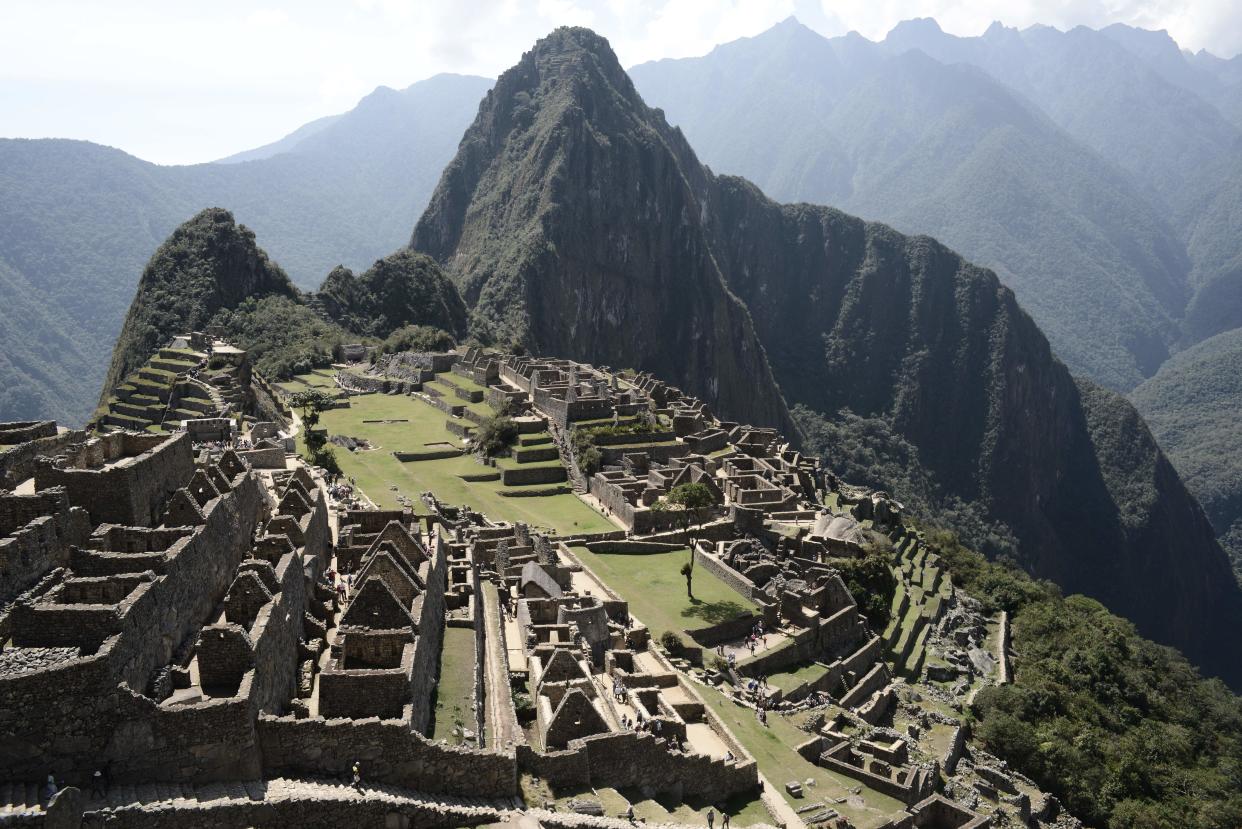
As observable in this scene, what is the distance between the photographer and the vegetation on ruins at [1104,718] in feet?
117

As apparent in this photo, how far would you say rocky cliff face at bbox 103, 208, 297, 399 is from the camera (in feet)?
330

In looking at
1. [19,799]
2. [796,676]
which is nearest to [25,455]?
[19,799]

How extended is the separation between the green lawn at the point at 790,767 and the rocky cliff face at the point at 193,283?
82.7 meters

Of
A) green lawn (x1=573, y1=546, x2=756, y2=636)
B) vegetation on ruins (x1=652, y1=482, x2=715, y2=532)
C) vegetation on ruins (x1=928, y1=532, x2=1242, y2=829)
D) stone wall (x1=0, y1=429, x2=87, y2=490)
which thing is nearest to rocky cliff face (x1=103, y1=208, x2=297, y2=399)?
vegetation on ruins (x1=652, y1=482, x2=715, y2=532)

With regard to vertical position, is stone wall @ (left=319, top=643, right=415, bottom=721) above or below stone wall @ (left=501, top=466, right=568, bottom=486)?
above

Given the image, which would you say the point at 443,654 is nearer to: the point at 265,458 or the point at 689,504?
the point at 265,458

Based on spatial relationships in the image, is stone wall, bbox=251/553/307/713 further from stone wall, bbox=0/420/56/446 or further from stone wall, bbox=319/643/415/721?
stone wall, bbox=0/420/56/446

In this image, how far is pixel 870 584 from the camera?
1679 inches

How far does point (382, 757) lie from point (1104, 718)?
131ft

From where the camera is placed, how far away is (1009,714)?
37938mm

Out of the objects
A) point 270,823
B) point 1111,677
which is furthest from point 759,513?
point 270,823

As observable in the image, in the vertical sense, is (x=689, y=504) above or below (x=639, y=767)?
below

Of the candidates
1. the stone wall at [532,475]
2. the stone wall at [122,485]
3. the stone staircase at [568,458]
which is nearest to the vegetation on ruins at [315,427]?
the stone wall at [532,475]

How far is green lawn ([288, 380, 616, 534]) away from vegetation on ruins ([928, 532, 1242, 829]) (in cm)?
2050
